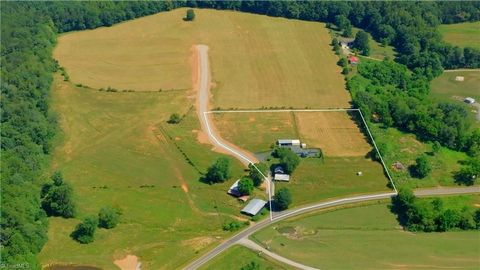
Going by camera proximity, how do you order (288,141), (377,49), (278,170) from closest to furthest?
(278,170) → (288,141) → (377,49)

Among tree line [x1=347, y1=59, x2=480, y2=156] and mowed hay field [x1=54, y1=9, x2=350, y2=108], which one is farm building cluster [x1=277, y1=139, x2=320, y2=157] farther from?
tree line [x1=347, y1=59, x2=480, y2=156]

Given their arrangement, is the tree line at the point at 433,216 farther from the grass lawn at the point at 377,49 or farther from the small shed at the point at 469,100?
the grass lawn at the point at 377,49

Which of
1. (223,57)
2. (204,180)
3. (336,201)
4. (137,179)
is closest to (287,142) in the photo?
(336,201)

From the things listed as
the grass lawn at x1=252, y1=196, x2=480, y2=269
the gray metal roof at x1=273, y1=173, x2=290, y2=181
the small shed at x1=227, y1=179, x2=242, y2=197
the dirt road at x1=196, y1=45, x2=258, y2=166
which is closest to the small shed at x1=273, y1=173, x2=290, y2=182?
the gray metal roof at x1=273, y1=173, x2=290, y2=181

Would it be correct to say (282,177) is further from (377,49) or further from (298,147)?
(377,49)

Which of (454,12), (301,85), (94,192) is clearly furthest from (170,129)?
(454,12)

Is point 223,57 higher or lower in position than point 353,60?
lower

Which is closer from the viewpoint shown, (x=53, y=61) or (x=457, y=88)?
(x=457, y=88)

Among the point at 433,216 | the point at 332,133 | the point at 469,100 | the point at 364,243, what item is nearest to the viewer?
the point at 364,243
